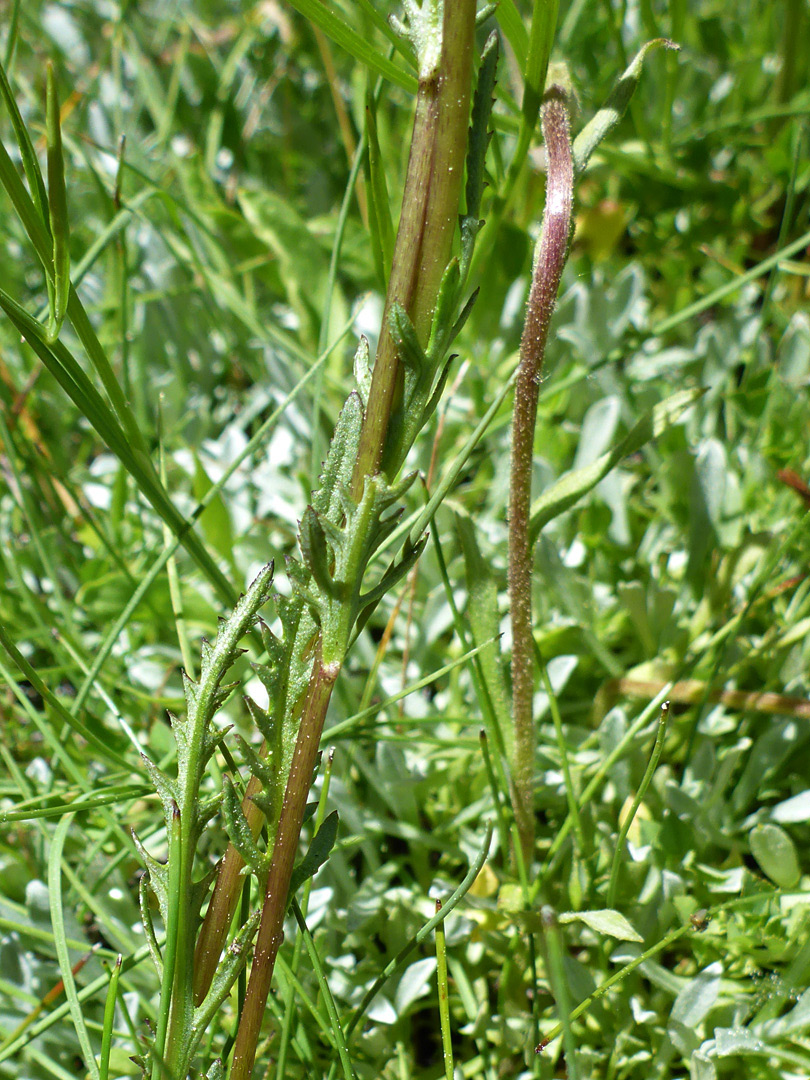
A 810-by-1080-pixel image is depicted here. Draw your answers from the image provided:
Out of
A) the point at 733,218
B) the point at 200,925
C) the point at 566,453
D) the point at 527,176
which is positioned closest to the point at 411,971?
the point at 200,925

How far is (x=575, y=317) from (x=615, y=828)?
906mm

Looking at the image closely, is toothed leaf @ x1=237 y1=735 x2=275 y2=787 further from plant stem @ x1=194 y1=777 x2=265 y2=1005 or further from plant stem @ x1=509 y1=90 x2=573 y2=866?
plant stem @ x1=509 y1=90 x2=573 y2=866

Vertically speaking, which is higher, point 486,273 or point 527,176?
point 527,176

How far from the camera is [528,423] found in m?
0.85

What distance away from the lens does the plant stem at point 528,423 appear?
0.78 meters

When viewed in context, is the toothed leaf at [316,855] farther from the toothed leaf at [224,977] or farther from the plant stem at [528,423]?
the plant stem at [528,423]

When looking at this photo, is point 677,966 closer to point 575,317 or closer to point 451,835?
point 451,835

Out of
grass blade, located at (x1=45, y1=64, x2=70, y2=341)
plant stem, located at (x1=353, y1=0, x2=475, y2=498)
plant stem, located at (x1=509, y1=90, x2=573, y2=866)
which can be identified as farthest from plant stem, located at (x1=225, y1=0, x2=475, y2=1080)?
grass blade, located at (x1=45, y1=64, x2=70, y2=341)

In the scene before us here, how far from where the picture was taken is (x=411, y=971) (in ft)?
3.24

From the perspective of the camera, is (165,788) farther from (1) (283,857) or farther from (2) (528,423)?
(2) (528,423)

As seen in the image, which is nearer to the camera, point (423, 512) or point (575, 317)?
point (423, 512)

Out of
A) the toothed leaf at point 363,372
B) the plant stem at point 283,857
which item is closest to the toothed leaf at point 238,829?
the plant stem at point 283,857

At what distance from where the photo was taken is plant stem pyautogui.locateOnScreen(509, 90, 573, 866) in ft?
2.56

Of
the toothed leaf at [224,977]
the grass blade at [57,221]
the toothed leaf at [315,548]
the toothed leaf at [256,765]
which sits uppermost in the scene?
the grass blade at [57,221]
